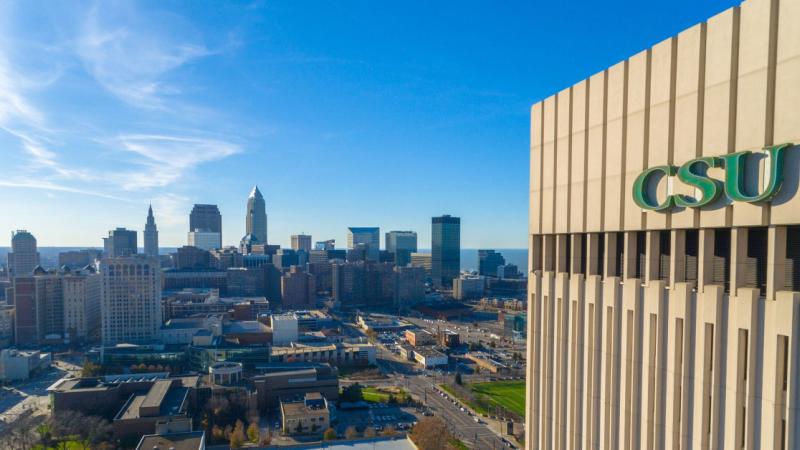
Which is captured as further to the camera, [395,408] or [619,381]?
[395,408]

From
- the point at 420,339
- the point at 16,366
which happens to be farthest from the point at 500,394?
the point at 16,366

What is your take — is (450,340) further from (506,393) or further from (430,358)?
(506,393)

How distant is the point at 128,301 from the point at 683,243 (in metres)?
160

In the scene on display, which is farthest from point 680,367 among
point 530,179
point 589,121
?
point 530,179

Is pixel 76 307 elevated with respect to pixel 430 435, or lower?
lower

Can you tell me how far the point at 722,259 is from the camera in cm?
1370

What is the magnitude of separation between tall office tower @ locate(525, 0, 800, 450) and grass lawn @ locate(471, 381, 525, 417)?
78.9m

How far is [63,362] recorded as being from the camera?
431 feet

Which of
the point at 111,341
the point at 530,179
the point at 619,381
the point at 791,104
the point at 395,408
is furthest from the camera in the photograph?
the point at 111,341

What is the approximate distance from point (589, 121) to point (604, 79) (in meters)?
1.56

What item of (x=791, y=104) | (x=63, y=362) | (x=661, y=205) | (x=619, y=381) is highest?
(x=791, y=104)

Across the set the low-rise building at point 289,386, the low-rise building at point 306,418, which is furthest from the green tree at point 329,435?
the low-rise building at point 289,386

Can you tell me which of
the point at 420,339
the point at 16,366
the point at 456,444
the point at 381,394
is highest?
the point at 456,444

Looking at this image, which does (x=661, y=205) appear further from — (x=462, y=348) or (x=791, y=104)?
(x=462, y=348)
